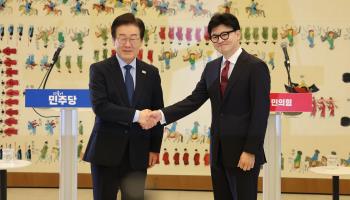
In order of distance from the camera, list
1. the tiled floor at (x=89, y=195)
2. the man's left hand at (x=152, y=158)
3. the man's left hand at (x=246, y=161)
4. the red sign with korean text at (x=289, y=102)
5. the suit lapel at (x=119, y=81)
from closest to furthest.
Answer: the man's left hand at (x=246, y=161) → the suit lapel at (x=119, y=81) → the man's left hand at (x=152, y=158) → the red sign with korean text at (x=289, y=102) → the tiled floor at (x=89, y=195)

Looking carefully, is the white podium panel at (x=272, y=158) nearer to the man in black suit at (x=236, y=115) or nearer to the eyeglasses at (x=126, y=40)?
the man in black suit at (x=236, y=115)

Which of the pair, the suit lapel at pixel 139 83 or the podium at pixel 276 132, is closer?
the suit lapel at pixel 139 83

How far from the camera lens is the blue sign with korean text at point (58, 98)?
8.72 feet

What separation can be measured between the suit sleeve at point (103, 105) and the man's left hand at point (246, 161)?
2.09 feet

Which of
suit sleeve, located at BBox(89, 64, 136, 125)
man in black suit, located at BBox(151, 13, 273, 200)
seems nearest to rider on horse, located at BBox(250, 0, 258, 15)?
man in black suit, located at BBox(151, 13, 273, 200)

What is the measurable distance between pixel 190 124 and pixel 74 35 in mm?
1738

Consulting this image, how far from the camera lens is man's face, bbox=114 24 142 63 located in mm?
2525

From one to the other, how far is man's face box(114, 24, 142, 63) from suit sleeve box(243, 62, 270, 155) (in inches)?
26.8

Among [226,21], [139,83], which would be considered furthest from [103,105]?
[226,21]

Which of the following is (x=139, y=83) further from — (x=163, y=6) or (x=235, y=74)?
(x=163, y=6)

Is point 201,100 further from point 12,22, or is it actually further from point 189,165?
point 12,22

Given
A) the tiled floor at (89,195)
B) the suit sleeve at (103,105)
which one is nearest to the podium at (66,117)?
the suit sleeve at (103,105)

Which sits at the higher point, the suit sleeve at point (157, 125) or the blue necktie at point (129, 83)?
the blue necktie at point (129, 83)

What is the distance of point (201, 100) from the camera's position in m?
2.92
